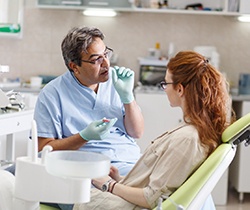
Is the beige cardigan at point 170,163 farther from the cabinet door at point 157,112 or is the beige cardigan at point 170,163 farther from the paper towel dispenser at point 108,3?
the paper towel dispenser at point 108,3

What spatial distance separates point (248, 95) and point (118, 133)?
2.08 meters

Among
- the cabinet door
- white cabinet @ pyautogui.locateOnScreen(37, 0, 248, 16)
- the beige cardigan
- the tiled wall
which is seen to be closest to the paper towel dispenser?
white cabinet @ pyautogui.locateOnScreen(37, 0, 248, 16)

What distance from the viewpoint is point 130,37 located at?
4914 mm

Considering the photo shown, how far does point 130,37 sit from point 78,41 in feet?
7.95

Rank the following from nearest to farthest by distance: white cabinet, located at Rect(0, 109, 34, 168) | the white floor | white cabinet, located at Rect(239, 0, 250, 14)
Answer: white cabinet, located at Rect(0, 109, 34, 168)
the white floor
white cabinet, located at Rect(239, 0, 250, 14)

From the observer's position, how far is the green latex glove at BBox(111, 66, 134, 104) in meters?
2.52

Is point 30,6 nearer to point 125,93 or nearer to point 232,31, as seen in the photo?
point 232,31

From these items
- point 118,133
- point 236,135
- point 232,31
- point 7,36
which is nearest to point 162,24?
point 232,31

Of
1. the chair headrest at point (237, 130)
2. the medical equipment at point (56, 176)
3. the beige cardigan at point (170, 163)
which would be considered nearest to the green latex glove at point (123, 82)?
the beige cardigan at point (170, 163)

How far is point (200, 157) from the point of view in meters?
1.96

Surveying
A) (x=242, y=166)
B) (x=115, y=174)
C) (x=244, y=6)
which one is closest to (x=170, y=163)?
(x=115, y=174)

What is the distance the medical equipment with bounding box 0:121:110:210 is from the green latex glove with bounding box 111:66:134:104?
958mm

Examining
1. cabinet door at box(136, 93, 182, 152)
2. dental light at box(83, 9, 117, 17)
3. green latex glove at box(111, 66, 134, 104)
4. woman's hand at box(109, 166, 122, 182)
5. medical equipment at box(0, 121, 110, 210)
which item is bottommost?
cabinet door at box(136, 93, 182, 152)

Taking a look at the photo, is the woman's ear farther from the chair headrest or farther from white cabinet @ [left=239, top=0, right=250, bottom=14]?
white cabinet @ [left=239, top=0, right=250, bottom=14]
